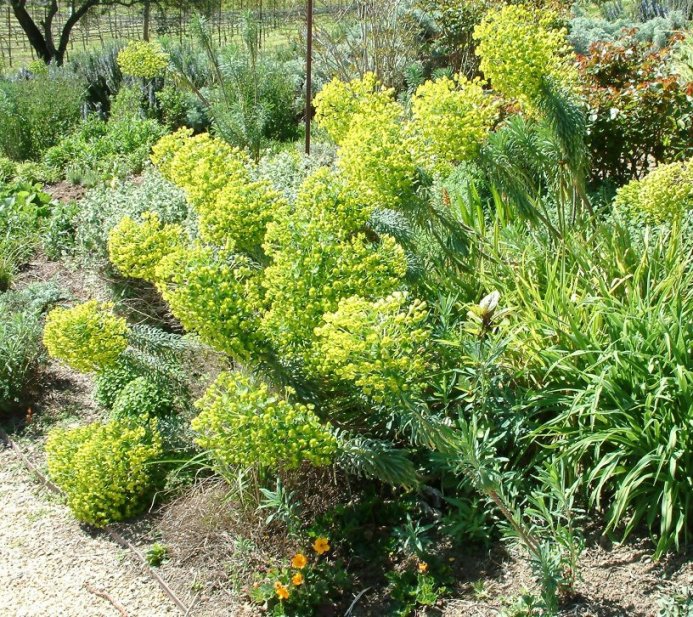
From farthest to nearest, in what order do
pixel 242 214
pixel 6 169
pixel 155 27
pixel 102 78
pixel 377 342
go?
pixel 155 27 < pixel 102 78 < pixel 6 169 < pixel 242 214 < pixel 377 342

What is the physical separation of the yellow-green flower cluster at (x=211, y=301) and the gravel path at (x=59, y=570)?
3.78 ft

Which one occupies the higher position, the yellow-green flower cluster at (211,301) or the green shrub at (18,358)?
the yellow-green flower cluster at (211,301)

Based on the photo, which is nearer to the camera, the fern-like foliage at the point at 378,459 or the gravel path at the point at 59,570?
the fern-like foliage at the point at 378,459

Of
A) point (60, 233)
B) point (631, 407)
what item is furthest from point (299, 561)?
point (60, 233)

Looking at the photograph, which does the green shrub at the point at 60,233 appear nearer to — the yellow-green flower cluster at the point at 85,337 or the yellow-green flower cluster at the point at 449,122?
the yellow-green flower cluster at the point at 85,337

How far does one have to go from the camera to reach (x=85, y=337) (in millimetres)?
3430

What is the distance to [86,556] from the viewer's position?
364 cm

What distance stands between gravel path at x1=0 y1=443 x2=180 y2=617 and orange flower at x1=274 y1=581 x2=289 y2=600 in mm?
476

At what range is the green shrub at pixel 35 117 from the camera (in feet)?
31.4

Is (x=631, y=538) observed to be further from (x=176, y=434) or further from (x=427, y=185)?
(x=176, y=434)

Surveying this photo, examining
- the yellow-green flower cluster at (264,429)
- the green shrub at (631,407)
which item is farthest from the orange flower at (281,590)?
the green shrub at (631,407)

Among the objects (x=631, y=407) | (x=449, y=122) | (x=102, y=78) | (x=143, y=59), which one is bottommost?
(x=631, y=407)

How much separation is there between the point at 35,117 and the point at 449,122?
24.9ft

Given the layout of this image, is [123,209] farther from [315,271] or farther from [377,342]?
[377,342]
